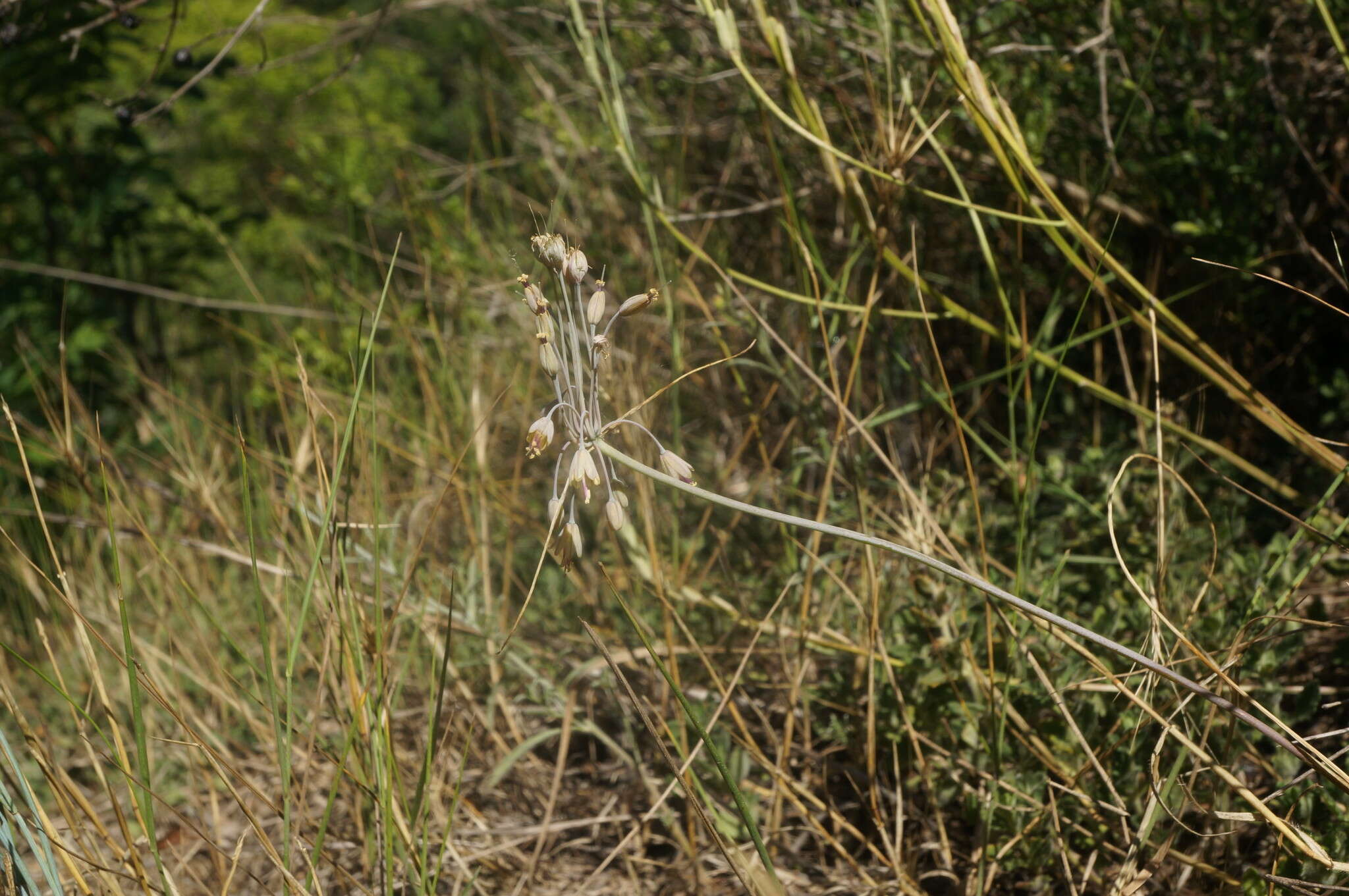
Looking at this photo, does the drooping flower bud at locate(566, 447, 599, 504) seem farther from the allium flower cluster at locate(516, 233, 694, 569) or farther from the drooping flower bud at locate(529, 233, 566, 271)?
the drooping flower bud at locate(529, 233, 566, 271)

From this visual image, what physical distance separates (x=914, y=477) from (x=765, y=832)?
782 millimetres

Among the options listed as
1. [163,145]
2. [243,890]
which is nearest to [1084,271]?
[243,890]

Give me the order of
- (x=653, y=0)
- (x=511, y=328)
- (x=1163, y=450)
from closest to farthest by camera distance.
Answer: (x=1163, y=450) < (x=653, y=0) < (x=511, y=328)

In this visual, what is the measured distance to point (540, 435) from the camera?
33.7 inches

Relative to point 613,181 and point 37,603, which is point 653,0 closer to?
point 613,181

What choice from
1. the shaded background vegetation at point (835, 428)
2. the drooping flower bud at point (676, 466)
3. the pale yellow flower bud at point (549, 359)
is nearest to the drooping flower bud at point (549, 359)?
the pale yellow flower bud at point (549, 359)

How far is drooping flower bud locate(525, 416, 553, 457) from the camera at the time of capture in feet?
2.75

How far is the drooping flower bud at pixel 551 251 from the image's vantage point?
90 cm

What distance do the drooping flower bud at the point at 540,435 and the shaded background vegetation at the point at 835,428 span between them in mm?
170

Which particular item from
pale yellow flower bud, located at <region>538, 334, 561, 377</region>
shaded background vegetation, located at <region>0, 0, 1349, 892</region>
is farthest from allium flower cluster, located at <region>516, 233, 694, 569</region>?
shaded background vegetation, located at <region>0, 0, 1349, 892</region>

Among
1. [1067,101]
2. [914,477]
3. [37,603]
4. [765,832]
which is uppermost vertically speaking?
[1067,101]

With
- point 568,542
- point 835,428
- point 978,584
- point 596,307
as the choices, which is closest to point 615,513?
point 568,542

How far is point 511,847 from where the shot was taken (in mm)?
1583

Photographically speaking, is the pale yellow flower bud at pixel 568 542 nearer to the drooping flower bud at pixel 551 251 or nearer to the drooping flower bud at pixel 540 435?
the drooping flower bud at pixel 540 435
